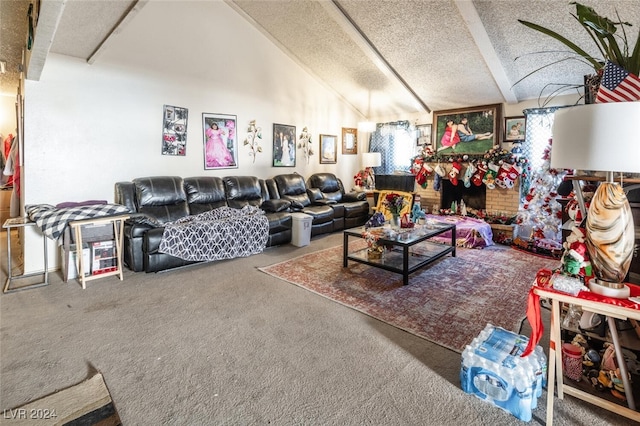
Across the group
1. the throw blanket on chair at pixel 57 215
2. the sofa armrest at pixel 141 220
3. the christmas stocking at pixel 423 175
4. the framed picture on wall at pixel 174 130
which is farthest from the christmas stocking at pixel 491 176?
the throw blanket on chair at pixel 57 215

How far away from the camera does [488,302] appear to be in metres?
2.88

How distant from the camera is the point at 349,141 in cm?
739

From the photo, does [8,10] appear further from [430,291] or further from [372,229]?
[430,291]

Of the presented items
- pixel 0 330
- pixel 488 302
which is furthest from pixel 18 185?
pixel 488 302

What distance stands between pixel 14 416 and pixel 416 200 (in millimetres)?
3902

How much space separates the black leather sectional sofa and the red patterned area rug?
3.46 ft

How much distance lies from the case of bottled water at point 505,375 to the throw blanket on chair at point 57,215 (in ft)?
11.6

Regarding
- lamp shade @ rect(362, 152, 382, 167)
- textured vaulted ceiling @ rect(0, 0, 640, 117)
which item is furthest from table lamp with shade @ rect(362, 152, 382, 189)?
textured vaulted ceiling @ rect(0, 0, 640, 117)

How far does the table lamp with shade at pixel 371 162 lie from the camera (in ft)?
22.3

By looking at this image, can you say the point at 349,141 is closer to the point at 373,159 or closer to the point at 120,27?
the point at 373,159

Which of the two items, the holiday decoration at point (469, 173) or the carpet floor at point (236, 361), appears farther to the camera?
the holiday decoration at point (469, 173)

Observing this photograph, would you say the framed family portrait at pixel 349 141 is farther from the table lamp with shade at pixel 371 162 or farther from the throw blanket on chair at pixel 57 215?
the throw blanket on chair at pixel 57 215

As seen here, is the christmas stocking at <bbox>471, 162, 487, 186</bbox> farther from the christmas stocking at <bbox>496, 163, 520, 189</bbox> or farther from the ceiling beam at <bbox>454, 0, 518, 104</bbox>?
the ceiling beam at <bbox>454, 0, 518, 104</bbox>

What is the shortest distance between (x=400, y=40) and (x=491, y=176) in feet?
8.46
